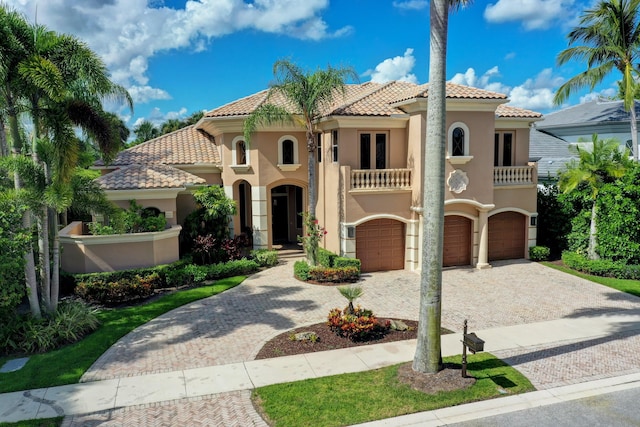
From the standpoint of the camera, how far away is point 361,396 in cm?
1032

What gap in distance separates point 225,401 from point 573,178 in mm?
17494

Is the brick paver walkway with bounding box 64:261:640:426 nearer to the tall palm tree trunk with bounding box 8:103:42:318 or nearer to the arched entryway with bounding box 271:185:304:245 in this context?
the tall palm tree trunk with bounding box 8:103:42:318

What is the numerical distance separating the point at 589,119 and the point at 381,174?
2004 cm

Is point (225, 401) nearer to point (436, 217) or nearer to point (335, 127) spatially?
point (436, 217)

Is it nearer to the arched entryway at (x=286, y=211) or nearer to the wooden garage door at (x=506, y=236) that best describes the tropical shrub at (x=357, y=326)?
the wooden garage door at (x=506, y=236)

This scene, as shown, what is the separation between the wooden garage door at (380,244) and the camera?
70.1 ft

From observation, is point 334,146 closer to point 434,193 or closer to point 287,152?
point 287,152

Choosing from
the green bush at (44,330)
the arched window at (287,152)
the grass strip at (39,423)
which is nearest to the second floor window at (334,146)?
the arched window at (287,152)

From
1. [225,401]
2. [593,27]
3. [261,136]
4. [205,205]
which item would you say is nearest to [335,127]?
[261,136]

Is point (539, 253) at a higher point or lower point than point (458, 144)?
lower

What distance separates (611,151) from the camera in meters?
20.7

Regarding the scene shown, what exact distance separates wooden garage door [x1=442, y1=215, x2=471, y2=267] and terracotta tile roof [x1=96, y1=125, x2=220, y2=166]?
39.2 feet

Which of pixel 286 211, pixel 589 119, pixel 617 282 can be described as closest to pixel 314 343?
pixel 617 282

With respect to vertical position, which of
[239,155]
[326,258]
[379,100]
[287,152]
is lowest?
[326,258]
